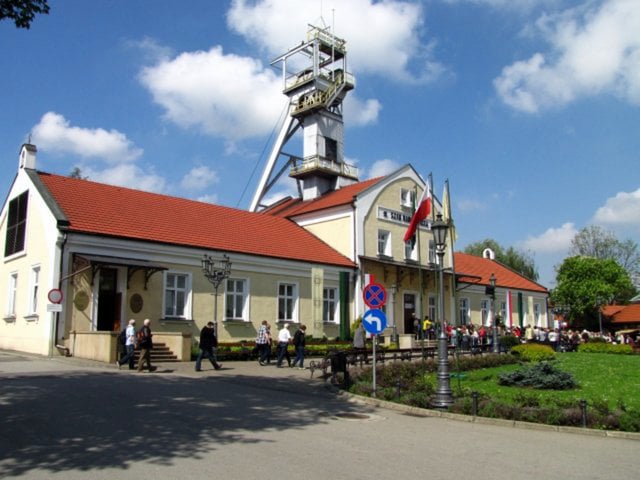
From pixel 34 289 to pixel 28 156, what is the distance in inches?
252

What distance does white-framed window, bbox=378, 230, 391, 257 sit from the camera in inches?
1423

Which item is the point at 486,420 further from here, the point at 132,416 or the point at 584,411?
the point at 132,416

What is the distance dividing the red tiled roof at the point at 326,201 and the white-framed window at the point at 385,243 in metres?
3.09

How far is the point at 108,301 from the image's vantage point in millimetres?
23703

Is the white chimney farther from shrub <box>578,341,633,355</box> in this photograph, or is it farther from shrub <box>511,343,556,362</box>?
shrub <box>578,341,633,355</box>

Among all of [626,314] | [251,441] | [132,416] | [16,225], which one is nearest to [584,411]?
[251,441]

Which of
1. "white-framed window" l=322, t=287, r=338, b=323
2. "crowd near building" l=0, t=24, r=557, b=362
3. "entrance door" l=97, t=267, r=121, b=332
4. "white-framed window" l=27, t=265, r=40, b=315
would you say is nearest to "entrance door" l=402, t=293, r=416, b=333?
"crowd near building" l=0, t=24, r=557, b=362

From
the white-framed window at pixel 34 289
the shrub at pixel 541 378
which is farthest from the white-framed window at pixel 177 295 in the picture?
the shrub at pixel 541 378

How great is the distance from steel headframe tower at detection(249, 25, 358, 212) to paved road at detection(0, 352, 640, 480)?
94.5 feet

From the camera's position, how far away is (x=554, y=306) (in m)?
62.2

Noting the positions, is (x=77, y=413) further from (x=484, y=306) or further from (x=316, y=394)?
(x=484, y=306)

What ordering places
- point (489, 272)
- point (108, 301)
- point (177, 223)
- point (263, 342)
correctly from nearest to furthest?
Result: point (263, 342) < point (108, 301) < point (177, 223) < point (489, 272)

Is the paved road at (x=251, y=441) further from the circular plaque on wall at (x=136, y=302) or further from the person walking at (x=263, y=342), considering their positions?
the circular plaque on wall at (x=136, y=302)

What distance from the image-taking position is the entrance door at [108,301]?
2348 centimetres
